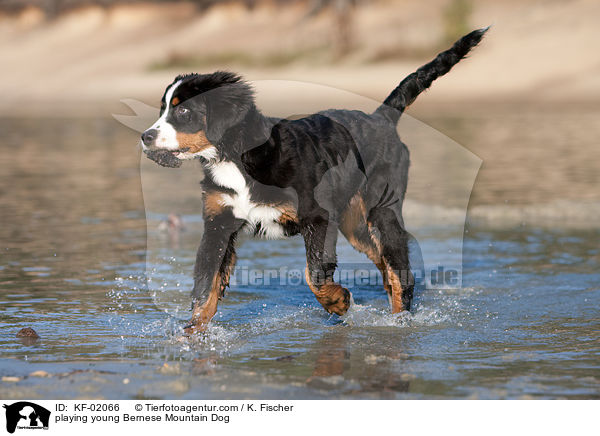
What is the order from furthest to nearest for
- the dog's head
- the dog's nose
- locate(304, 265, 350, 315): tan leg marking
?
1. locate(304, 265, 350, 315): tan leg marking
2. the dog's head
3. the dog's nose

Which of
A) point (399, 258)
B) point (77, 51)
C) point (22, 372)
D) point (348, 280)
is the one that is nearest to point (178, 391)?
point (22, 372)

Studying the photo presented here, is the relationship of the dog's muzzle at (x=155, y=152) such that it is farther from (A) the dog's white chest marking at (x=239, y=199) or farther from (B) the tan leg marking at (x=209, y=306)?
(B) the tan leg marking at (x=209, y=306)

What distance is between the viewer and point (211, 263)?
627cm

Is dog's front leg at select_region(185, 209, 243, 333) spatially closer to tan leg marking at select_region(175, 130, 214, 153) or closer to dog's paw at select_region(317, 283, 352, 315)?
tan leg marking at select_region(175, 130, 214, 153)

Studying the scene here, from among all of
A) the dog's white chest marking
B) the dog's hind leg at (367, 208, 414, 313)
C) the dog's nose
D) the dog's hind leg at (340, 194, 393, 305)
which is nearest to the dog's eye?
the dog's nose

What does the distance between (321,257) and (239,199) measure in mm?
702

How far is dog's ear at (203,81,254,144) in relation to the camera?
19.6 ft

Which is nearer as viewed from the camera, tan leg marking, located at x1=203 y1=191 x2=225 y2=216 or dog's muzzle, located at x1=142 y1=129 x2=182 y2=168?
dog's muzzle, located at x1=142 y1=129 x2=182 y2=168

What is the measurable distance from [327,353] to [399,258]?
54.9 inches

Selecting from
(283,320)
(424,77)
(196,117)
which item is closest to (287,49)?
(424,77)

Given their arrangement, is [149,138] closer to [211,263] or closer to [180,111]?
[180,111]

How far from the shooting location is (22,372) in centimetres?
536

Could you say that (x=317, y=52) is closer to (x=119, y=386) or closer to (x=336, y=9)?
(x=336, y=9)

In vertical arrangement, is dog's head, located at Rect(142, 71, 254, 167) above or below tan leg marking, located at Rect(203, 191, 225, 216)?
above
